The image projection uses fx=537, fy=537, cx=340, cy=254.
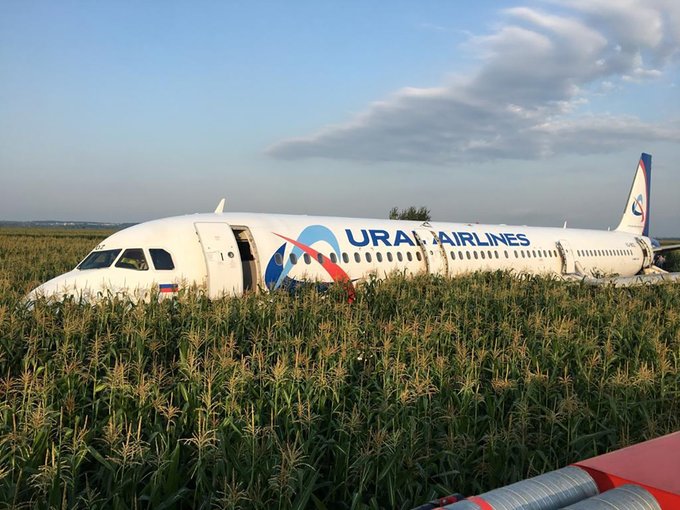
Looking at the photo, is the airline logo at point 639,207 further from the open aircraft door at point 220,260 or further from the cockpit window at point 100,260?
the cockpit window at point 100,260

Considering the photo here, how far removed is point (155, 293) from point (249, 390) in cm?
564

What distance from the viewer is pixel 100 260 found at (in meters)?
13.2

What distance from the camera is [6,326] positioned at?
7.91 meters

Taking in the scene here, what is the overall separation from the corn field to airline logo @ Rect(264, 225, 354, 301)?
3.76m

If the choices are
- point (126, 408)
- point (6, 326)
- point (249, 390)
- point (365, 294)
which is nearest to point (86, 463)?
point (126, 408)

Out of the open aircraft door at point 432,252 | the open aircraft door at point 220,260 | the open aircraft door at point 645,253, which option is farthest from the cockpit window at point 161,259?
the open aircraft door at point 645,253

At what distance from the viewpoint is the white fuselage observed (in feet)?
42.1

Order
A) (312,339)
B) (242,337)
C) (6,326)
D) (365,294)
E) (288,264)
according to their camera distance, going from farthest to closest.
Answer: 1. (288,264)
2. (365,294)
3. (242,337)
4. (312,339)
5. (6,326)

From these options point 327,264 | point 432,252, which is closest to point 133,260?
point 327,264

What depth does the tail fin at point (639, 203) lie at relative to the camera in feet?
122

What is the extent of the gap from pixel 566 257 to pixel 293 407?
2359cm

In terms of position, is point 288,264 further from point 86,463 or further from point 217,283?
point 86,463

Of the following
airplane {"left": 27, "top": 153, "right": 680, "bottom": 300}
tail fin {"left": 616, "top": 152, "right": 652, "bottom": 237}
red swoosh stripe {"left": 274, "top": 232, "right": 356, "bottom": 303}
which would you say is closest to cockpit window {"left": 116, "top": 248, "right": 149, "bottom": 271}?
airplane {"left": 27, "top": 153, "right": 680, "bottom": 300}

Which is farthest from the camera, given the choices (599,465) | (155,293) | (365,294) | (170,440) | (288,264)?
(288,264)
